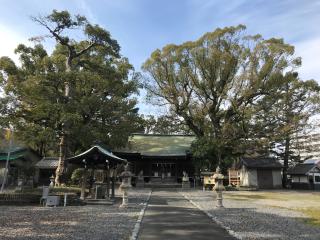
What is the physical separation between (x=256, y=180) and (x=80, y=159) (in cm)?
2326

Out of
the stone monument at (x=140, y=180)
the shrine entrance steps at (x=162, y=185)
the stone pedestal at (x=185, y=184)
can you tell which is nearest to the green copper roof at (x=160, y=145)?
the stone monument at (x=140, y=180)

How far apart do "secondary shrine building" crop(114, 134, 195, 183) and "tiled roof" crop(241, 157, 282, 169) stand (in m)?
6.09

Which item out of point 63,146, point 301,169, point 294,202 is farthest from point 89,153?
point 301,169

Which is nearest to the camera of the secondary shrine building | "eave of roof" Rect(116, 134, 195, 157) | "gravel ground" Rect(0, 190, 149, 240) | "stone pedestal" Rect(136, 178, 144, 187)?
"gravel ground" Rect(0, 190, 149, 240)

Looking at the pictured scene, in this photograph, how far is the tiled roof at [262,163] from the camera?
117ft

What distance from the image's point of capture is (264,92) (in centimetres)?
3269

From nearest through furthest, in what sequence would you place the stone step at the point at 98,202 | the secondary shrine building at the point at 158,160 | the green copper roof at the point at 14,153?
the stone step at the point at 98,202 → the green copper roof at the point at 14,153 → the secondary shrine building at the point at 158,160

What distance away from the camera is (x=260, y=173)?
36000 millimetres

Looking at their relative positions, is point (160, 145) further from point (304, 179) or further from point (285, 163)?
point (304, 179)

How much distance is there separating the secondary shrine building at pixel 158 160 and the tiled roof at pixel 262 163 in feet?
20.0

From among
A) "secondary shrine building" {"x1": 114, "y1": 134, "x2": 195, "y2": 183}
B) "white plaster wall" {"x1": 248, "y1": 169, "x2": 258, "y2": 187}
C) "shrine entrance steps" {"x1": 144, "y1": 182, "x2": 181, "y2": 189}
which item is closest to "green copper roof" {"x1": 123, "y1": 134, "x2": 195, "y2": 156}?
"secondary shrine building" {"x1": 114, "y1": 134, "x2": 195, "y2": 183}

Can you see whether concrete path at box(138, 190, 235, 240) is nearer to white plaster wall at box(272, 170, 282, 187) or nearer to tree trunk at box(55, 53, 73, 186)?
tree trunk at box(55, 53, 73, 186)

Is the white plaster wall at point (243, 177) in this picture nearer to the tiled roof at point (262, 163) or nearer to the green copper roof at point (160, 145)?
the tiled roof at point (262, 163)

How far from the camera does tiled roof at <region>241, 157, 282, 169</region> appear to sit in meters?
35.6
